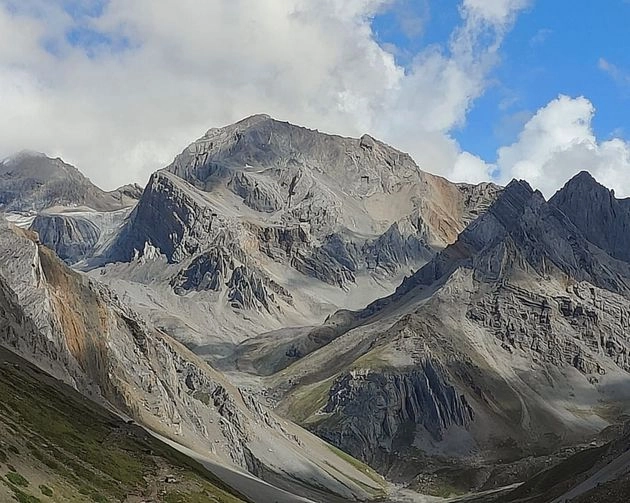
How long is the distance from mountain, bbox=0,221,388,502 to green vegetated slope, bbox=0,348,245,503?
1633 centimetres

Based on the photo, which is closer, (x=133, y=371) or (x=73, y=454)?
(x=73, y=454)

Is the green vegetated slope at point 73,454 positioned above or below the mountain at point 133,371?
below

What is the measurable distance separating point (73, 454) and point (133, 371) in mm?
87832

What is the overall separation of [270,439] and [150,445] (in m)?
90.3

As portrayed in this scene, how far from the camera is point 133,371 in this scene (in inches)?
6211

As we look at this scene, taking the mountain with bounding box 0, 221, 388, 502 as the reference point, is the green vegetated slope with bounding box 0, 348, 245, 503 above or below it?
below

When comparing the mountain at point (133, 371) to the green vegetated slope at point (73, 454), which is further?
the mountain at point (133, 371)

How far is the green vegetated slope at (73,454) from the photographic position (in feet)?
174

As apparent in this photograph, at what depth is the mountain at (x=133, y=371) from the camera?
417ft

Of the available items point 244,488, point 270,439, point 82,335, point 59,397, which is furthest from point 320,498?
A: point 59,397

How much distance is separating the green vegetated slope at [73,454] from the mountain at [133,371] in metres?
16.3

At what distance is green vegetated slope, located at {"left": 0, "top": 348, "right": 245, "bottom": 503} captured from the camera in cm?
5297

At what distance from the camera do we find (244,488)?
130 meters

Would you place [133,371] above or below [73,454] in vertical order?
above
